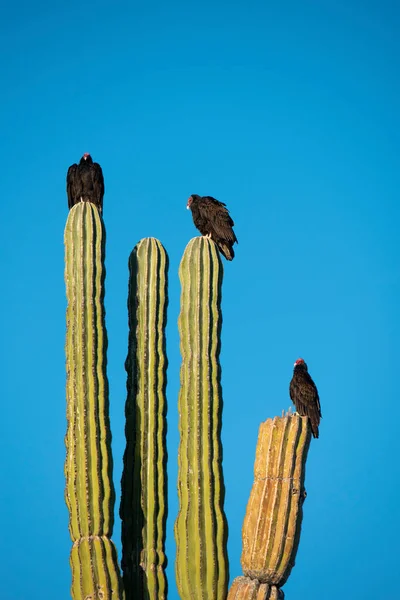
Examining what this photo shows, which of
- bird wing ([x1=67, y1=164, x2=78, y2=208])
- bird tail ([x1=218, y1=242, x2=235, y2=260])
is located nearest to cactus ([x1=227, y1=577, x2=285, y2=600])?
bird tail ([x1=218, y1=242, x2=235, y2=260])

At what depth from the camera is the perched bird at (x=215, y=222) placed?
1024cm

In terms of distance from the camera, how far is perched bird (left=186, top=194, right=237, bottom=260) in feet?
33.6

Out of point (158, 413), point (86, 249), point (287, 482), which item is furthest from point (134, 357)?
point (287, 482)

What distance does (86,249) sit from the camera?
8.36 meters

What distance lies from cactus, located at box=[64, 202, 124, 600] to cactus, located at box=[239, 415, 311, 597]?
119cm

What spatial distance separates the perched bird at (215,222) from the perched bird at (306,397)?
147 centimetres

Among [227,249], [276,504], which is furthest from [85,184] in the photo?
[276,504]

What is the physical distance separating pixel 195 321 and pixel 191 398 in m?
0.67

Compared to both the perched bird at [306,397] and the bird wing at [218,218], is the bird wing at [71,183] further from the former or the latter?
the perched bird at [306,397]

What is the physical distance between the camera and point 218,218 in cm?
1032

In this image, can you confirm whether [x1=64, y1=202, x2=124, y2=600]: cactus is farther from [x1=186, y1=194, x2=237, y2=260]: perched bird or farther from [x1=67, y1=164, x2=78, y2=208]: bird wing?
[x1=186, y1=194, x2=237, y2=260]: perched bird

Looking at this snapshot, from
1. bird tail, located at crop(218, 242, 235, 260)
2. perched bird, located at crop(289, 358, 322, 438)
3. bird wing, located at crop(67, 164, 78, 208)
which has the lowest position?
perched bird, located at crop(289, 358, 322, 438)

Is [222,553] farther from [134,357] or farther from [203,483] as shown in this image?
[134,357]

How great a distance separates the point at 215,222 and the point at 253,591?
390 centimetres
